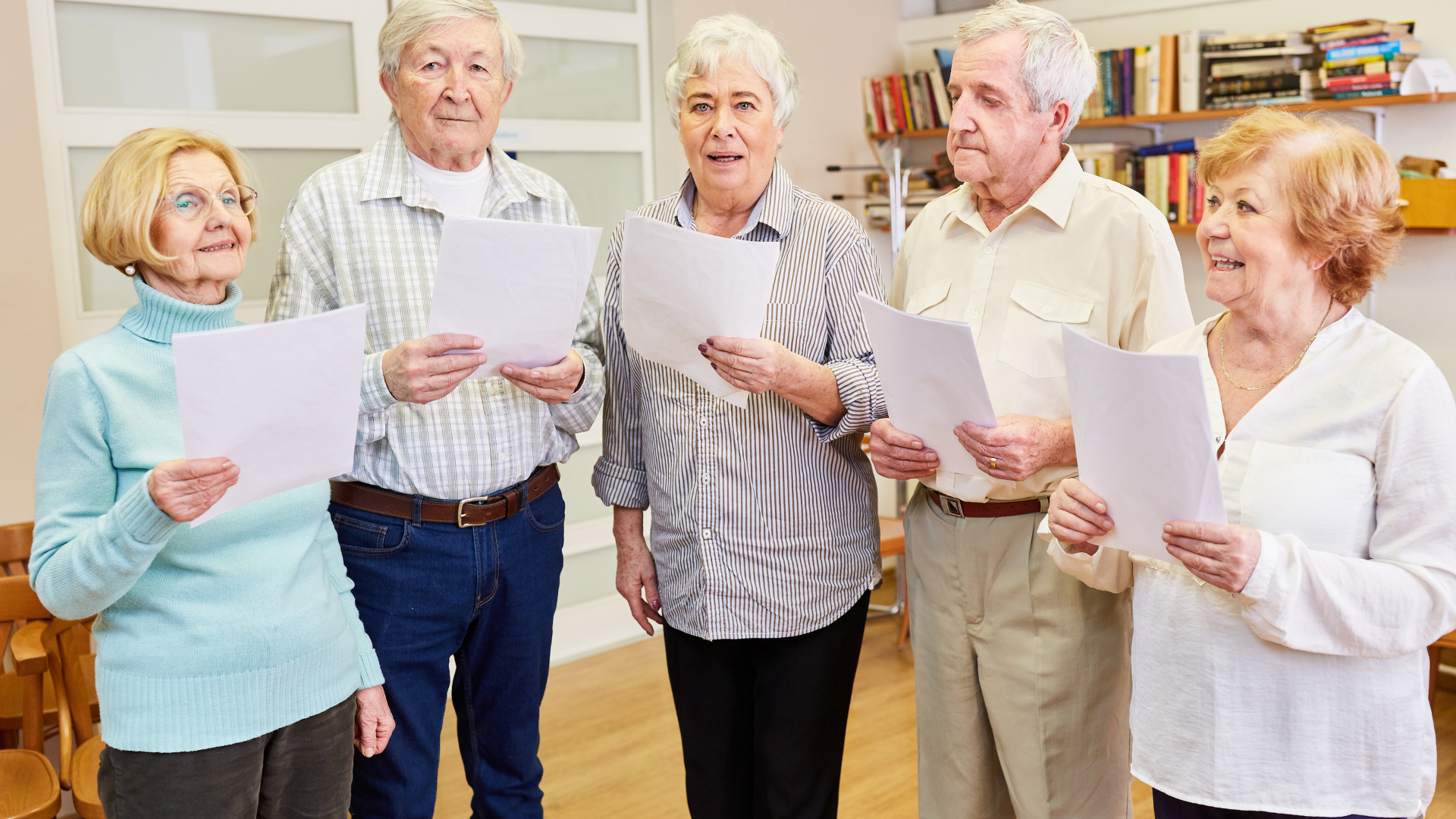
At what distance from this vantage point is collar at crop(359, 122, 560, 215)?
70.8 inches

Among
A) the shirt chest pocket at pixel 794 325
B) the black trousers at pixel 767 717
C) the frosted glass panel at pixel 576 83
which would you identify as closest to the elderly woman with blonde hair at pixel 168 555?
the black trousers at pixel 767 717

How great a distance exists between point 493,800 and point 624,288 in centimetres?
99

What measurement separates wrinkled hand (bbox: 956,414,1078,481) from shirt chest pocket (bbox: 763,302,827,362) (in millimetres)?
349

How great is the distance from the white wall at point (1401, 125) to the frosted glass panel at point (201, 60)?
3.02 meters

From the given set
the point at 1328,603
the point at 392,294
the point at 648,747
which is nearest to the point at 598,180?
the point at 648,747

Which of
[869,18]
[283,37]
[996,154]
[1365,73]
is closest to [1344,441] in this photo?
[996,154]

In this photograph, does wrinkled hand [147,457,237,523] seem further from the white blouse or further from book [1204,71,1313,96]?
book [1204,71,1313,96]

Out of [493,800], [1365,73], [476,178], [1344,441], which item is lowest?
[493,800]

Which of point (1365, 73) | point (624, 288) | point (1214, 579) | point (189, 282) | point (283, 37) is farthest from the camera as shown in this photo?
point (1365, 73)

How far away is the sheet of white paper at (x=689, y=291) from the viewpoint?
1.55m

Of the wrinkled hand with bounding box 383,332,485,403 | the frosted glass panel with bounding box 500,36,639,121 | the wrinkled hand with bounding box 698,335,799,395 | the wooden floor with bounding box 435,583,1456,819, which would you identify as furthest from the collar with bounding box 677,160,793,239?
the frosted glass panel with bounding box 500,36,639,121

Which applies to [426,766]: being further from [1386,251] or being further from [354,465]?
[1386,251]

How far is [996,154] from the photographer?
67.4 inches

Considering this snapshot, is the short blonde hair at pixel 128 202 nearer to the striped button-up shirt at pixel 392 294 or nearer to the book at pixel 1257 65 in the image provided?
the striped button-up shirt at pixel 392 294
